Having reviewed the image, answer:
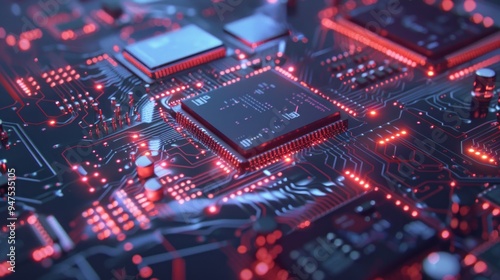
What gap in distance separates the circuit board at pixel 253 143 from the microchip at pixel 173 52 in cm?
1

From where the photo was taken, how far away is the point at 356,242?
1897mm

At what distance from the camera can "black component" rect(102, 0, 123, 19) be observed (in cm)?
350

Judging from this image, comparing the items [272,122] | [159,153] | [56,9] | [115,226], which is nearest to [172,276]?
[115,226]

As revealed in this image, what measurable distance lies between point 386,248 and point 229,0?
7.44 ft

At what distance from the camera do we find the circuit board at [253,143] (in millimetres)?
1893

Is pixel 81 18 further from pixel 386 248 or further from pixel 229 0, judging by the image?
pixel 386 248

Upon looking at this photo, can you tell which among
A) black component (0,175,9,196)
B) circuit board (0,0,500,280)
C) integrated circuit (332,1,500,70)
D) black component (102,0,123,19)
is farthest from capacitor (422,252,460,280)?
black component (102,0,123,19)

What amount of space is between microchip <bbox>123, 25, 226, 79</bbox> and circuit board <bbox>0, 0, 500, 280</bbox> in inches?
0.4

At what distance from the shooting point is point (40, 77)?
9.59 feet

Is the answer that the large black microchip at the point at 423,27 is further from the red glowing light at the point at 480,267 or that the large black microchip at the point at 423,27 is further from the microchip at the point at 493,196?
the red glowing light at the point at 480,267

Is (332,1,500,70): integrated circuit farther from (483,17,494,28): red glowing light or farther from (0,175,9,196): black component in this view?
(0,175,9,196): black component

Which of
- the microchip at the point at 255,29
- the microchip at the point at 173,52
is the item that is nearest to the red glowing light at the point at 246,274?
the microchip at the point at 173,52

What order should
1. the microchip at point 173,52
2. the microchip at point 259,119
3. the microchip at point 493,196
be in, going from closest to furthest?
the microchip at point 493,196
the microchip at point 259,119
the microchip at point 173,52

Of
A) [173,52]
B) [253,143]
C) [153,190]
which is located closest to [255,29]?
[173,52]
